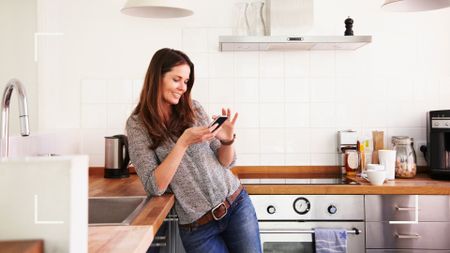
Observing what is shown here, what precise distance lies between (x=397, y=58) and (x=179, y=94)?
5.52 feet

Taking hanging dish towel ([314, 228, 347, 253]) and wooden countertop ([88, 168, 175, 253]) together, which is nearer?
wooden countertop ([88, 168, 175, 253])

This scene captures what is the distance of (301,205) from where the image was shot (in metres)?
2.56

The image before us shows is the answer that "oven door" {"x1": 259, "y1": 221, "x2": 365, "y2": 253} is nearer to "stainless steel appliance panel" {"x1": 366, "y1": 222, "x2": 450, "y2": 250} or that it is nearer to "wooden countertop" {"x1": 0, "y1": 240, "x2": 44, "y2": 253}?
"stainless steel appliance panel" {"x1": 366, "y1": 222, "x2": 450, "y2": 250}

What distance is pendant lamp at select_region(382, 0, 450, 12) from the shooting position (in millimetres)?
2107

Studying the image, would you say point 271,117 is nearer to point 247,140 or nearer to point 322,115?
point 247,140

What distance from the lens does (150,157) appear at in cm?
193

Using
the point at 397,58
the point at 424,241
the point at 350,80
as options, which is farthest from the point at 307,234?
the point at 397,58

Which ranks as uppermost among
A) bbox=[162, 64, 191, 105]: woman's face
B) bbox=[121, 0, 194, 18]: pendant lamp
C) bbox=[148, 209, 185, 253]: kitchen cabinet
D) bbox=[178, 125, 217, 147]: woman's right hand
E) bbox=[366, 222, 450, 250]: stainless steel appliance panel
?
bbox=[121, 0, 194, 18]: pendant lamp

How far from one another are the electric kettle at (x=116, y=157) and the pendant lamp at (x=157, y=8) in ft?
2.50

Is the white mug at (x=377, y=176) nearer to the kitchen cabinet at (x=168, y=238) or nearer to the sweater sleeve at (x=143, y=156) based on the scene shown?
the kitchen cabinet at (x=168, y=238)

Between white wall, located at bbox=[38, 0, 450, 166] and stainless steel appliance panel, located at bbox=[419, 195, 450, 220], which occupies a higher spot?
white wall, located at bbox=[38, 0, 450, 166]

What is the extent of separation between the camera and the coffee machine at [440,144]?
273cm

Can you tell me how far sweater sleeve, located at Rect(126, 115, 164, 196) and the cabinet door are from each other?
1.17 meters

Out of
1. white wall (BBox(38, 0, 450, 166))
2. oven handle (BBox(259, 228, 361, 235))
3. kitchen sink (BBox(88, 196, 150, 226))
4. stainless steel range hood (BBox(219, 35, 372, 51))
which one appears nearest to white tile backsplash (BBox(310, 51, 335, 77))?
white wall (BBox(38, 0, 450, 166))
